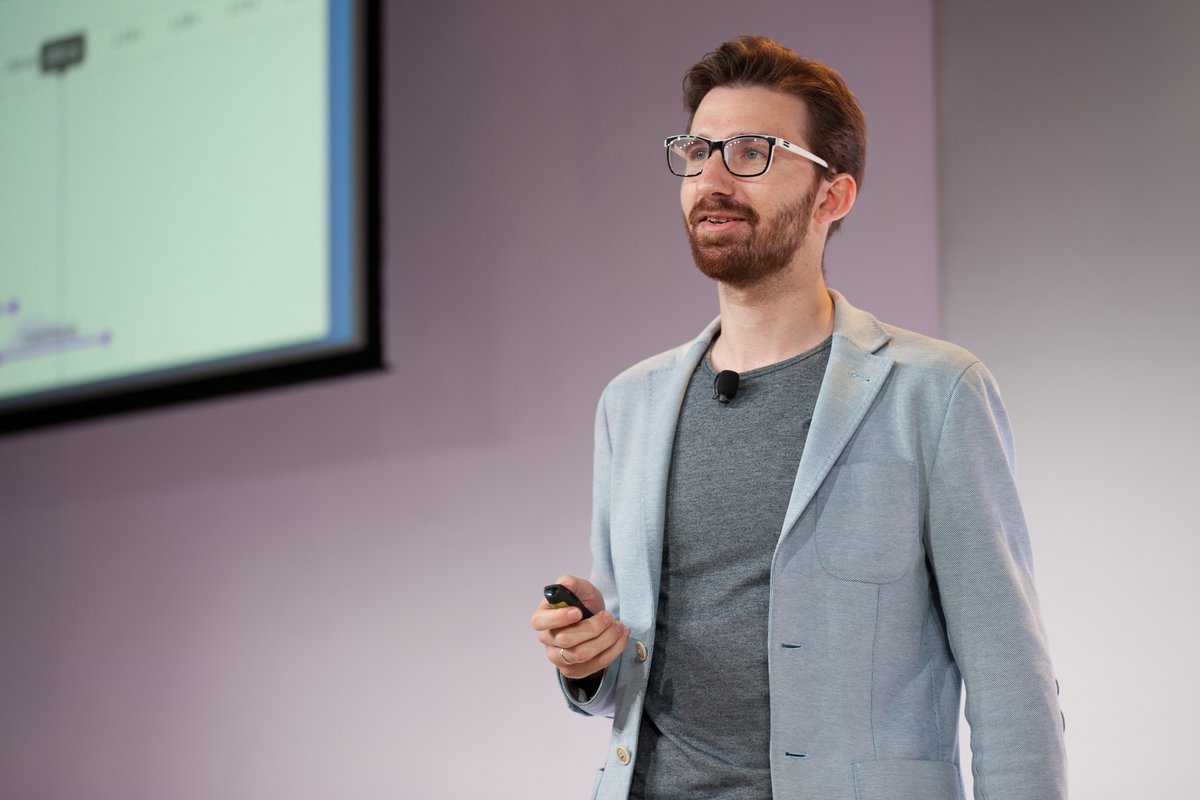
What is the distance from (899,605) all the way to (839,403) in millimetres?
238

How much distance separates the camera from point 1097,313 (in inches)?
81.7

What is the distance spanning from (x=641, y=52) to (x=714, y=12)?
0.60 feet

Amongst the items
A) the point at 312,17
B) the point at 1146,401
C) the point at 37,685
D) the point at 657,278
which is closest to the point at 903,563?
the point at 1146,401

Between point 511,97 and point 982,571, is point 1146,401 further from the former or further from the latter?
point 511,97

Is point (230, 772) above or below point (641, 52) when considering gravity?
below

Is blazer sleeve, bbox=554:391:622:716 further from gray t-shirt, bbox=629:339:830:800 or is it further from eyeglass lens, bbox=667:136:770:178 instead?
eyeglass lens, bbox=667:136:770:178

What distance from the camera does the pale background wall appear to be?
1.96 m

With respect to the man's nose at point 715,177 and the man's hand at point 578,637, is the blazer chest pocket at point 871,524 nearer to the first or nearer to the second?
the man's hand at point 578,637

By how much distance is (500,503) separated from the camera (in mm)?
2691

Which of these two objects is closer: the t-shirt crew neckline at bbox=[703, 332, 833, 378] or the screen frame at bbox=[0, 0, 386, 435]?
the t-shirt crew neckline at bbox=[703, 332, 833, 378]

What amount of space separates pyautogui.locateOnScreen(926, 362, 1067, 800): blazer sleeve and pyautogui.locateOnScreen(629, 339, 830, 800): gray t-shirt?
0.18 metres

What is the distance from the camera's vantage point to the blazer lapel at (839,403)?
140 cm

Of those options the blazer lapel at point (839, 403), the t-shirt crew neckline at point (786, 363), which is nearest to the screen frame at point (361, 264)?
the t-shirt crew neckline at point (786, 363)

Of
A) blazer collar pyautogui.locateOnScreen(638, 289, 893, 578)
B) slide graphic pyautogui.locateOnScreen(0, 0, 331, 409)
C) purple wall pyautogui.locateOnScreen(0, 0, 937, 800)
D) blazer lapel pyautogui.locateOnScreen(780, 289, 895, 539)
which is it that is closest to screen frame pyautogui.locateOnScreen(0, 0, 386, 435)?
slide graphic pyautogui.locateOnScreen(0, 0, 331, 409)
